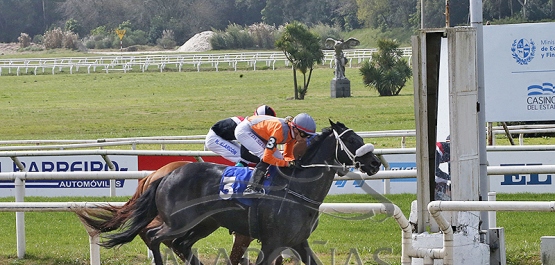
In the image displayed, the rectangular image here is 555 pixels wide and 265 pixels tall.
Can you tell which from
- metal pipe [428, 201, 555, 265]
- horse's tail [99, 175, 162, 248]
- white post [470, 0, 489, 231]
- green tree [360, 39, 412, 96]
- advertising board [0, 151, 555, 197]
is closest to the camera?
metal pipe [428, 201, 555, 265]

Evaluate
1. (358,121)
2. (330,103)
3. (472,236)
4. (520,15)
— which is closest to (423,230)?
(472,236)

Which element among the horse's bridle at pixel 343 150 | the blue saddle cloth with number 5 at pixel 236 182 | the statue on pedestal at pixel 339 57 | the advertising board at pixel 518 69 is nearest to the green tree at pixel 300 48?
the statue on pedestal at pixel 339 57

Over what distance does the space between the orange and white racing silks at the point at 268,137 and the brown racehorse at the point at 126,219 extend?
53 cm

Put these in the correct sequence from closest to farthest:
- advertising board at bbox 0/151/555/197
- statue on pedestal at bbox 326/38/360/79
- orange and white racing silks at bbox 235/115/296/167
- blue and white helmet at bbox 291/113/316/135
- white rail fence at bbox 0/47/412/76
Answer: orange and white racing silks at bbox 235/115/296/167
blue and white helmet at bbox 291/113/316/135
advertising board at bbox 0/151/555/197
statue on pedestal at bbox 326/38/360/79
white rail fence at bbox 0/47/412/76

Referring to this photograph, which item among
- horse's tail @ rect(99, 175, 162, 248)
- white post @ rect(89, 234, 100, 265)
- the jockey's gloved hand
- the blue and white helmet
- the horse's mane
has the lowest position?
white post @ rect(89, 234, 100, 265)

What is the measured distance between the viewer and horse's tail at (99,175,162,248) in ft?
20.7

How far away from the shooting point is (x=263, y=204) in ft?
19.6

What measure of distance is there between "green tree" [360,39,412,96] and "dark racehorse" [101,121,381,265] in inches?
989

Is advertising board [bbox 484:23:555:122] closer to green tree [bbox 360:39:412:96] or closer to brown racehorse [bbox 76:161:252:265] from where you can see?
brown racehorse [bbox 76:161:252:265]

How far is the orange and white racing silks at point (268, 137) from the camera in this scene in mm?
5992

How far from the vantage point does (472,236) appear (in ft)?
18.2

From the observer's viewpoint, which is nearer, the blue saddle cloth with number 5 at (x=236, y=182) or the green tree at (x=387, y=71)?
the blue saddle cloth with number 5 at (x=236, y=182)

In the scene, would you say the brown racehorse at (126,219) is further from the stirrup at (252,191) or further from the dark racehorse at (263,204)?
the stirrup at (252,191)

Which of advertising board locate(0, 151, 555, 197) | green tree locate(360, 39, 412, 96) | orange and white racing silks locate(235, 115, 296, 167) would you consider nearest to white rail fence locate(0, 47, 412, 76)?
green tree locate(360, 39, 412, 96)
